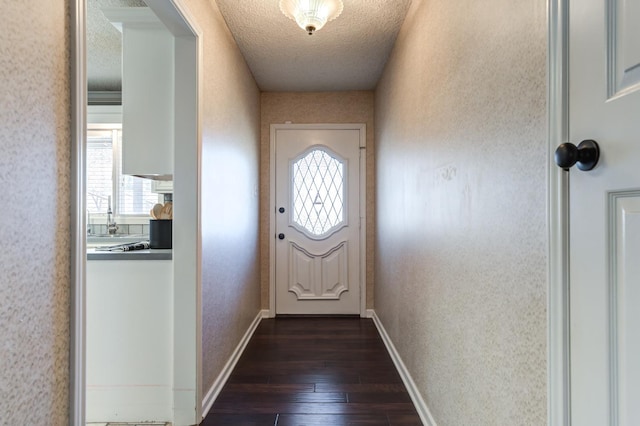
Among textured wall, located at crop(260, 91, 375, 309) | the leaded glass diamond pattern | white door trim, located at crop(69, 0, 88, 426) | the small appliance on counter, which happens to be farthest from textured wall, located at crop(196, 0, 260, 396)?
white door trim, located at crop(69, 0, 88, 426)

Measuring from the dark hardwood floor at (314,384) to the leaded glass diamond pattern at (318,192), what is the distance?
1143mm

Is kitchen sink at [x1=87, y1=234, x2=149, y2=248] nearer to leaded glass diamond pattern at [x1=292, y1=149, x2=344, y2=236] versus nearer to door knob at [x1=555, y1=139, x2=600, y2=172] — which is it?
leaded glass diamond pattern at [x1=292, y1=149, x2=344, y2=236]

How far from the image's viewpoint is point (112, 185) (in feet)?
11.3

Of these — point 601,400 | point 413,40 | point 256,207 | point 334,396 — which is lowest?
point 334,396

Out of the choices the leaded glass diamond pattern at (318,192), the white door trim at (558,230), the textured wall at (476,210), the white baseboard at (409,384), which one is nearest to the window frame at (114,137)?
the leaded glass diamond pattern at (318,192)

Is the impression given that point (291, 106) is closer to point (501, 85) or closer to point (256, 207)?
point (256, 207)

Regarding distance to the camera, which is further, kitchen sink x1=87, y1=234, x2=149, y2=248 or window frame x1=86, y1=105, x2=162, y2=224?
window frame x1=86, y1=105, x2=162, y2=224

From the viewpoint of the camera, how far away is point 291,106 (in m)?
3.73

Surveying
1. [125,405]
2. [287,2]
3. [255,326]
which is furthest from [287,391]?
[287,2]

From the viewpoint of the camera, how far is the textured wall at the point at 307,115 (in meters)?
3.72

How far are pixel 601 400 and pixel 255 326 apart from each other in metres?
3.02

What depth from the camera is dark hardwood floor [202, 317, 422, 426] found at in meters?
1.88

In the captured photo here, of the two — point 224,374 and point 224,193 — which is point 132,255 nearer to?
point 224,193

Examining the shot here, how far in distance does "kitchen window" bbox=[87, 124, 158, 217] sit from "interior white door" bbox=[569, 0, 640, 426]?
344 cm
